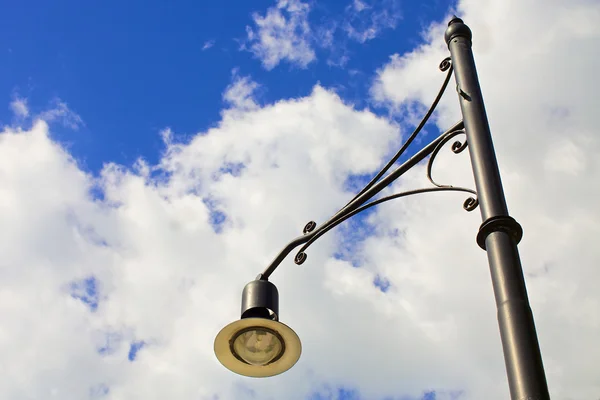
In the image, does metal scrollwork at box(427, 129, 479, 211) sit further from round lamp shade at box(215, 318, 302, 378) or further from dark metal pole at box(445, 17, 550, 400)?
round lamp shade at box(215, 318, 302, 378)

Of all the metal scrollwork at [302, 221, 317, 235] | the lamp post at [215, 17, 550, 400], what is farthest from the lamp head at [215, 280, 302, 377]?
the metal scrollwork at [302, 221, 317, 235]

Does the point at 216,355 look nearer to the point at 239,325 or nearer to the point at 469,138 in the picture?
the point at 239,325

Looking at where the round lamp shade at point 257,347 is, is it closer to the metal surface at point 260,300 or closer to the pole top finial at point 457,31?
the metal surface at point 260,300

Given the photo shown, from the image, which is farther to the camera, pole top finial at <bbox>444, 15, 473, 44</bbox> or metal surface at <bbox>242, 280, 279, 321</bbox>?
metal surface at <bbox>242, 280, 279, 321</bbox>

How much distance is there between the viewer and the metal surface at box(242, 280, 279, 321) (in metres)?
5.84

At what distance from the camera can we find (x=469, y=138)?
4.89 metres

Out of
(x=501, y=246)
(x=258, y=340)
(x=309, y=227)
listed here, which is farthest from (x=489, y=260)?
(x=309, y=227)

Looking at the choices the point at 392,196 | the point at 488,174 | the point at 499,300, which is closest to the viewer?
the point at 499,300

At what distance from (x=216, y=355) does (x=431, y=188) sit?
202 cm

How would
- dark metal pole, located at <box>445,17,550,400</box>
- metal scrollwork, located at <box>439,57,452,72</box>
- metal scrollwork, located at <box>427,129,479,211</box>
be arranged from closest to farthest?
dark metal pole, located at <box>445,17,550,400</box> → metal scrollwork, located at <box>427,129,479,211</box> → metal scrollwork, located at <box>439,57,452,72</box>

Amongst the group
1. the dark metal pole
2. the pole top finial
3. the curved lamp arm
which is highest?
the pole top finial

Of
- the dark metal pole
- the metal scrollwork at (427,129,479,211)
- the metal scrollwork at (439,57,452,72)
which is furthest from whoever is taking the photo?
the metal scrollwork at (439,57,452,72)

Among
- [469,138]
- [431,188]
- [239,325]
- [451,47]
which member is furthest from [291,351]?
[451,47]

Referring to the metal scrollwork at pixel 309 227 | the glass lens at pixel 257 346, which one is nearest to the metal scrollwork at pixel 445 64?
the metal scrollwork at pixel 309 227
